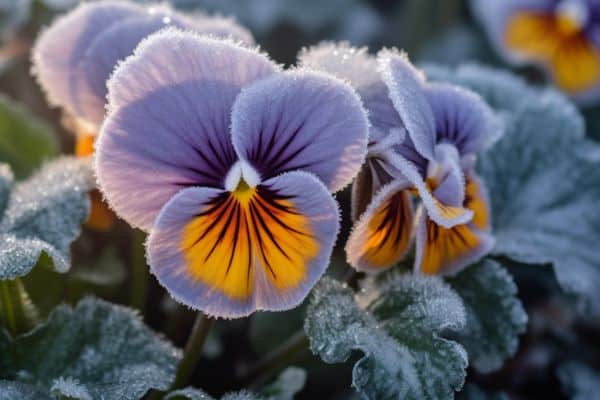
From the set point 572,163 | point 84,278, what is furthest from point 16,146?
point 572,163

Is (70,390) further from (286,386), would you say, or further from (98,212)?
(98,212)

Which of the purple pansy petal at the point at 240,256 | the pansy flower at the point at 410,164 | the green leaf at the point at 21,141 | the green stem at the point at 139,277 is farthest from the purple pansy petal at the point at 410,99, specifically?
the green leaf at the point at 21,141

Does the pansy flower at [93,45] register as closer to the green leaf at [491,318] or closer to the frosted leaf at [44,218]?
the frosted leaf at [44,218]

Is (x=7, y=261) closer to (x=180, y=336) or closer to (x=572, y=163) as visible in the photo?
(x=180, y=336)

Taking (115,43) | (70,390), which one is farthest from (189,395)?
(115,43)

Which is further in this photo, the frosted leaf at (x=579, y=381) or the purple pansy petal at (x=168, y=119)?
the frosted leaf at (x=579, y=381)

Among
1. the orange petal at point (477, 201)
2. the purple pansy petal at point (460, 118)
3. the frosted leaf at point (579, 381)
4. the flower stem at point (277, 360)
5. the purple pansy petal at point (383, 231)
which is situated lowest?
the frosted leaf at point (579, 381)

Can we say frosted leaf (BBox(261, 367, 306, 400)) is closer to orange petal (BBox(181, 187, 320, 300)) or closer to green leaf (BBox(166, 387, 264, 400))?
green leaf (BBox(166, 387, 264, 400))

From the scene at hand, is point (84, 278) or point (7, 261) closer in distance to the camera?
point (7, 261)
